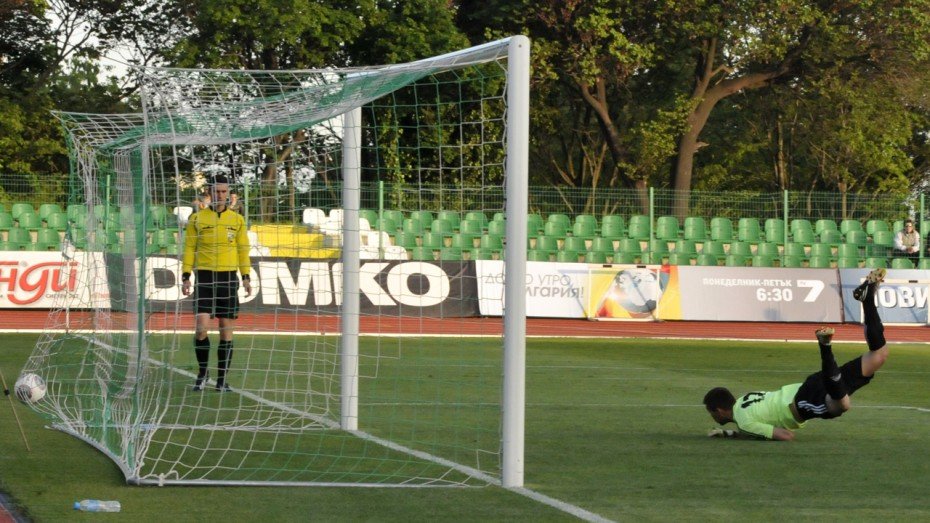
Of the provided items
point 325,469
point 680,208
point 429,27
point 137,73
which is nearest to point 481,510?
point 325,469

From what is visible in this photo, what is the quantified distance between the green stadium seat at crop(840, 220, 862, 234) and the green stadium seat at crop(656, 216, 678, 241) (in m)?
4.02

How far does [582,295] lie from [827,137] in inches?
925

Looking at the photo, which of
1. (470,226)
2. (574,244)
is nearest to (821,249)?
(574,244)

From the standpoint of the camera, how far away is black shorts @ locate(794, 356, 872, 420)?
9070 mm

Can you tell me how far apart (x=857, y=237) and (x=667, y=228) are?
15.3 feet

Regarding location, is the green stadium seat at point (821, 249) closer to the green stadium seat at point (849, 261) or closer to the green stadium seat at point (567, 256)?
the green stadium seat at point (849, 261)

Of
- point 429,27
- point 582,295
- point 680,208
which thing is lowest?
point 582,295

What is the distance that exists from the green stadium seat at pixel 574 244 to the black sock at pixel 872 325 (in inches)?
692

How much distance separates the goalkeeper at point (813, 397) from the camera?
897 cm

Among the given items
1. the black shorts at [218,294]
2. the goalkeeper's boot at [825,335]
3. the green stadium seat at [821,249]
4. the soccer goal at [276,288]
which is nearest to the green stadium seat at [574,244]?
the green stadium seat at [821,249]

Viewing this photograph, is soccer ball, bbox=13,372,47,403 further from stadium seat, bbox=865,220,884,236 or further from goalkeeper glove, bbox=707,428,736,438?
stadium seat, bbox=865,220,884,236

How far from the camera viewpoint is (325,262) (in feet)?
61.9

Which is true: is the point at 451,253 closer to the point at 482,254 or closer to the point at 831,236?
the point at 482,254

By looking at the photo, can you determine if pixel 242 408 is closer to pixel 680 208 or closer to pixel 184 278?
pixel 184 278
